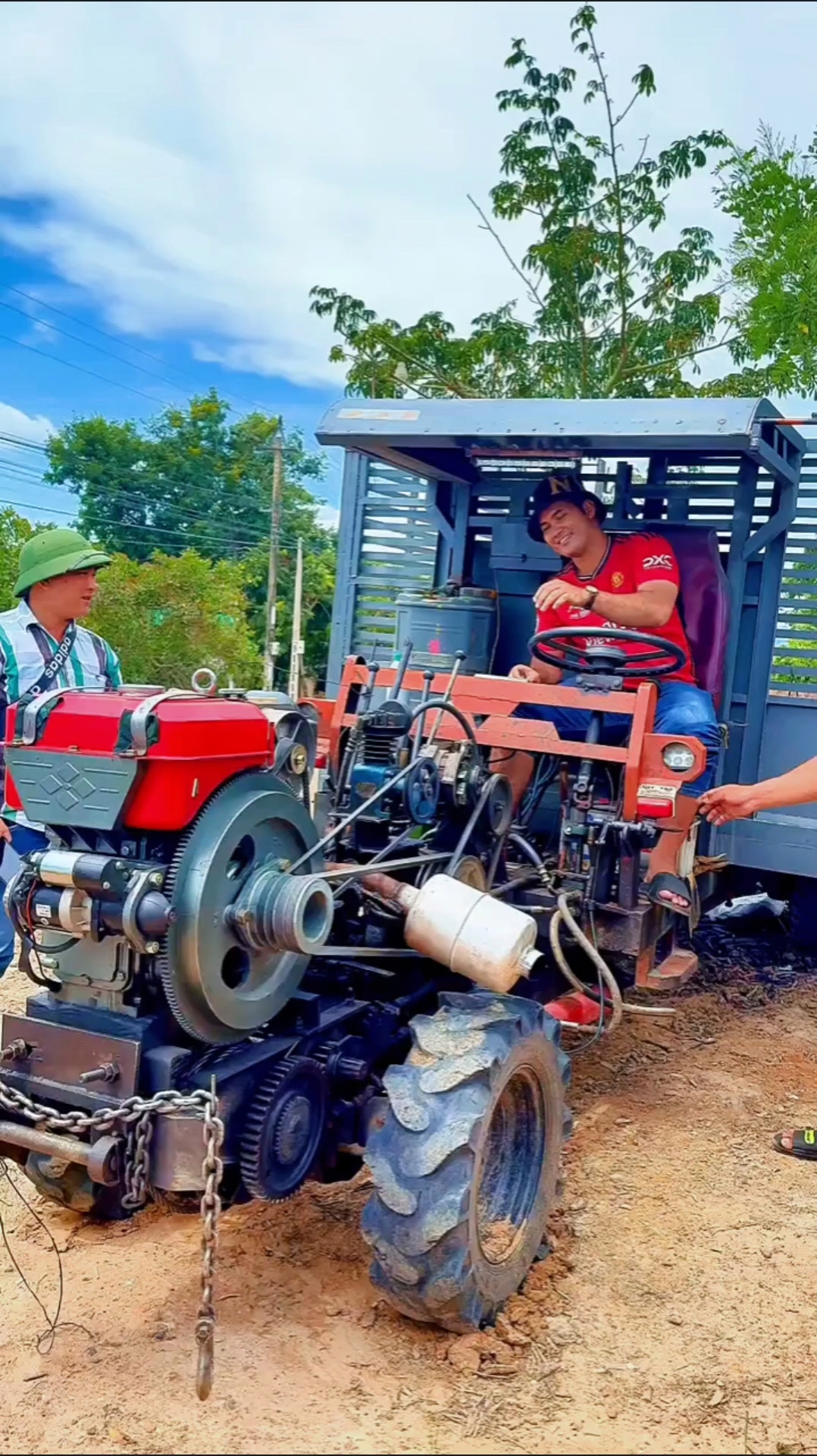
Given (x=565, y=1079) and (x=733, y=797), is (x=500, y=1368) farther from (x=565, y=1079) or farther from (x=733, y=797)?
(x=733, y=797)

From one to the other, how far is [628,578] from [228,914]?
8.42 feet

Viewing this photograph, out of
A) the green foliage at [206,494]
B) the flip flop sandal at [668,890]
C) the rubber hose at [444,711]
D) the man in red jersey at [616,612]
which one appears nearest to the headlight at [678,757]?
the man in red jersey at [616,612]

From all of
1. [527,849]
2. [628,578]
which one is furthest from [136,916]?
[628,578]

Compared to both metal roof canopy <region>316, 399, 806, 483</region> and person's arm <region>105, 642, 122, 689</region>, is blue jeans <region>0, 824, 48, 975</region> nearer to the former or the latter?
person's arm <region>105, 642, 122, 689</region>

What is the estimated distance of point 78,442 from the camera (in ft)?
30.9

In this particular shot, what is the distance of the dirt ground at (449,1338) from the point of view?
7.83ft

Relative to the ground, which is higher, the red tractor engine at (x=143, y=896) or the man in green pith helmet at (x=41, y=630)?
the man in green pith helmet at (x=41, y=630)

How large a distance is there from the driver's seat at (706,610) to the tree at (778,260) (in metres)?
3.78

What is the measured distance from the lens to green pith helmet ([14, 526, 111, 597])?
3545mm

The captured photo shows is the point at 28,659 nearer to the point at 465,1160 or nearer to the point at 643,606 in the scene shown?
the point at 465,1160

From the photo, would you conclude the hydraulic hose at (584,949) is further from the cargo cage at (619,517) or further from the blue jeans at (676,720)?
the cargo cage at (619,517)

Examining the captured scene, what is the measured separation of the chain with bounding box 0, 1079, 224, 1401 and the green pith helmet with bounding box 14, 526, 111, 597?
155 cm

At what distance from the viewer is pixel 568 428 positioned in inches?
168

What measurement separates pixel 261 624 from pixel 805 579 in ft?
27.9
